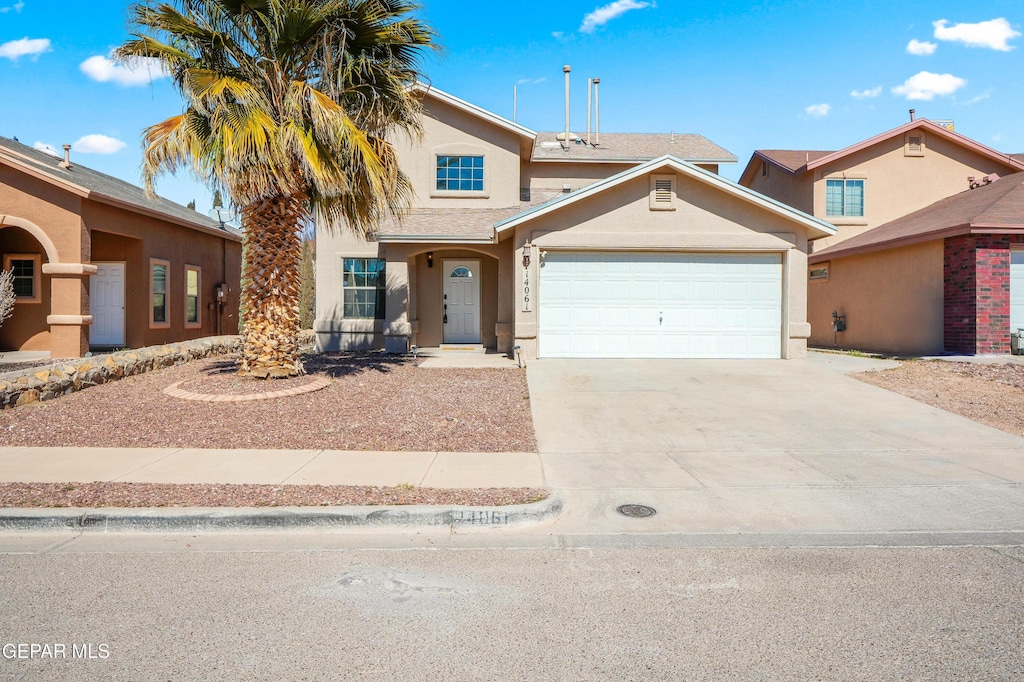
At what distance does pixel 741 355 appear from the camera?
1445 cm

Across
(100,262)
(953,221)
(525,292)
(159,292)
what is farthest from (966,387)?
(100,262)

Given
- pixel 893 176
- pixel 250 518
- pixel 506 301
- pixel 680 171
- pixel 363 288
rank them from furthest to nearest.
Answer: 1. pixel 893 176
2. pixel 363 288
3. pixel 506 301
4. pixel 680 171
5. pixel 250 518

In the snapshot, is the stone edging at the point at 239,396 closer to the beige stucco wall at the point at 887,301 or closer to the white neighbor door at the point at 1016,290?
the beige stucco wall at the point at 887,301

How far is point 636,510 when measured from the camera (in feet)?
18.7

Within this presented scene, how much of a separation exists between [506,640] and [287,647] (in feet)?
3.79

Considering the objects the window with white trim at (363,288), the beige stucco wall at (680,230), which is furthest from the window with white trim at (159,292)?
the beige stucco wall at (680,230)

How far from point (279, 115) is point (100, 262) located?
1037 cm

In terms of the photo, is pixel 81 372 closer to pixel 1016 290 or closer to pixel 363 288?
pixel 363 288

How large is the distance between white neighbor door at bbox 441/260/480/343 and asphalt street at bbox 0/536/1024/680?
12.6 m

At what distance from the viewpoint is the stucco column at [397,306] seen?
16094 millimetres

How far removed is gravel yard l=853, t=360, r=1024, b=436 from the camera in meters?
9.62

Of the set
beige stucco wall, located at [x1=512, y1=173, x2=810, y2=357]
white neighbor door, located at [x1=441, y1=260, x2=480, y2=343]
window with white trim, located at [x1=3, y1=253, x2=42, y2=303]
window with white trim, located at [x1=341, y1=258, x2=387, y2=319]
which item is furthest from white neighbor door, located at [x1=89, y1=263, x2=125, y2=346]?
beige stucco wall, located at [x1=512, y1=173, x2=810, y2=357]

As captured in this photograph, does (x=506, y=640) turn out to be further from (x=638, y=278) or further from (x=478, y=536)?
(x=638, y=278)

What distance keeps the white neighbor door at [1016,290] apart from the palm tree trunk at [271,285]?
601 inches
